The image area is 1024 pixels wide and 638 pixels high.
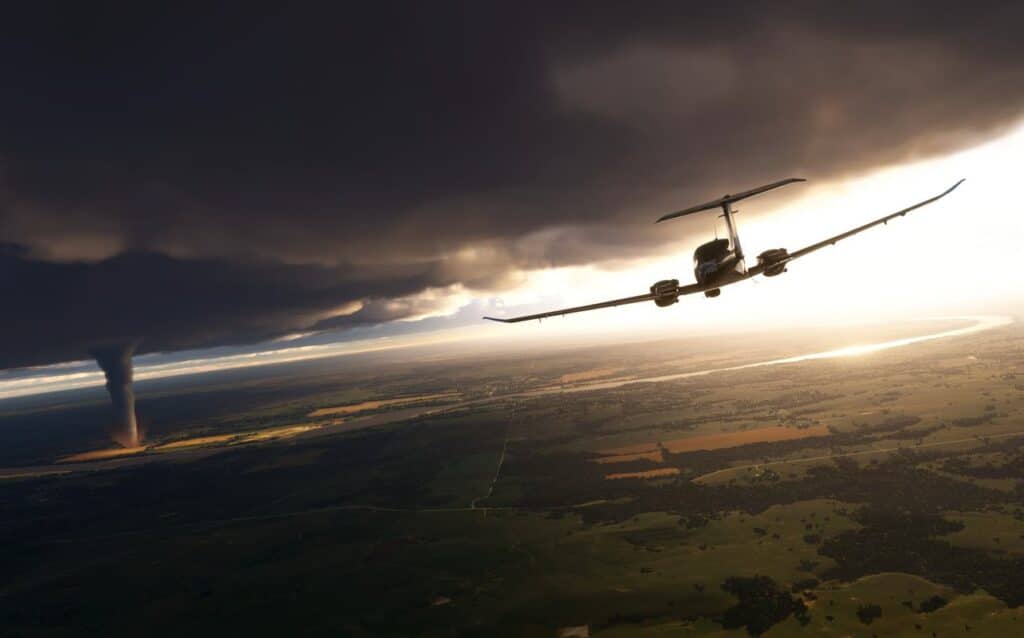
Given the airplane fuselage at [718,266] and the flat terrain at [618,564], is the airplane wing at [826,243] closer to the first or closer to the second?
the airplane fuselage at [718,266]

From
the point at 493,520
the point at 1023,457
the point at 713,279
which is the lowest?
the point at 1023,457

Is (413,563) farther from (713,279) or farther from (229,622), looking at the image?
(713,279)

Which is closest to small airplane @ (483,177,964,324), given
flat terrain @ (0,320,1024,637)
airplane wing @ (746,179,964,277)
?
airplane wing @ (746,179,964,277)

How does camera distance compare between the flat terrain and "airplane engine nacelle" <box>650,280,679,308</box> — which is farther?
the flat terrain

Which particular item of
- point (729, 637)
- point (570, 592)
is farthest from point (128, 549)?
point (729, 637)

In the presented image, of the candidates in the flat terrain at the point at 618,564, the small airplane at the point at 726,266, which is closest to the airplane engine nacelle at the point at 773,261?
the small airplane at the point at 726,266

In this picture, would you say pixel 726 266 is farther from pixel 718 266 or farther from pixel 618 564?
pixel 618 564

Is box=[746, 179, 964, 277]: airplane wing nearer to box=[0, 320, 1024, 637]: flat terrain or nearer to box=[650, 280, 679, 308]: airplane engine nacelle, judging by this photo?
box=[650, 280, 679, 308]: airplane engine nacelle
